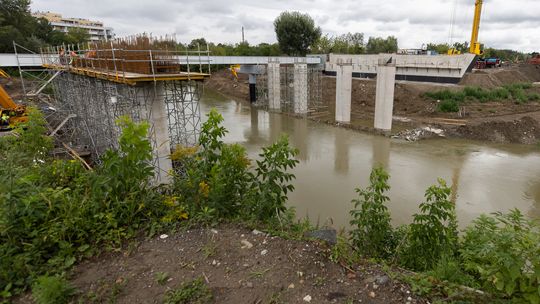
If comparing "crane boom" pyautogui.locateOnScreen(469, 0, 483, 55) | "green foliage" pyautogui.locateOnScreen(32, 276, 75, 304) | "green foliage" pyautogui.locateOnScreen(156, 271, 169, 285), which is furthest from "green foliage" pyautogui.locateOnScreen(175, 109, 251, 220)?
"crane boom" pyautogui.locateOnScreen(469, 0, 483, 55)

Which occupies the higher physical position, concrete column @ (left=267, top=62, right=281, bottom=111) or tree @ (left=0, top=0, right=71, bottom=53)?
tree @ (left=0, top=0, right=71, bottom=53)

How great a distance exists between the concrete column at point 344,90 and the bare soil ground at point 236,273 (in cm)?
2076

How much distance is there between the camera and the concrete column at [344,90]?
76.1 feet

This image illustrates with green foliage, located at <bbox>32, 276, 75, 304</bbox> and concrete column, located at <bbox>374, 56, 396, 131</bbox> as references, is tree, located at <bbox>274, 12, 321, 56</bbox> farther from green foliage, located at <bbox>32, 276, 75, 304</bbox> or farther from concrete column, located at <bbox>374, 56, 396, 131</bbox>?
green foliage, located at <bbox>32, 276, 75, 304</bbox>

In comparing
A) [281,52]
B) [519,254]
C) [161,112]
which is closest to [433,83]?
[281,52]

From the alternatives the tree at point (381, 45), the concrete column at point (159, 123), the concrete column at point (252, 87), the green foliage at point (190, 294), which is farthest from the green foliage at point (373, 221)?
the tree at point (381, 45)

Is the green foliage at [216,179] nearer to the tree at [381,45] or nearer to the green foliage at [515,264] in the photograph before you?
the green foliage at [515,264]

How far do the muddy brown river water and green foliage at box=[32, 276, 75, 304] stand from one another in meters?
4.86

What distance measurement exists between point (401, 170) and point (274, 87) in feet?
55.0

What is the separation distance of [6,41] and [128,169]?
36.4 m

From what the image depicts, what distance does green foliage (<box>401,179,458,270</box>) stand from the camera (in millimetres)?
4621

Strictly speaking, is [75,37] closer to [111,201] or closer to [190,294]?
[111,201]

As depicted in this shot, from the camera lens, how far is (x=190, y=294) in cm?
304

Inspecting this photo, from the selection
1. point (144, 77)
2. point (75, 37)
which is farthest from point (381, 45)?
point (144, 77)
